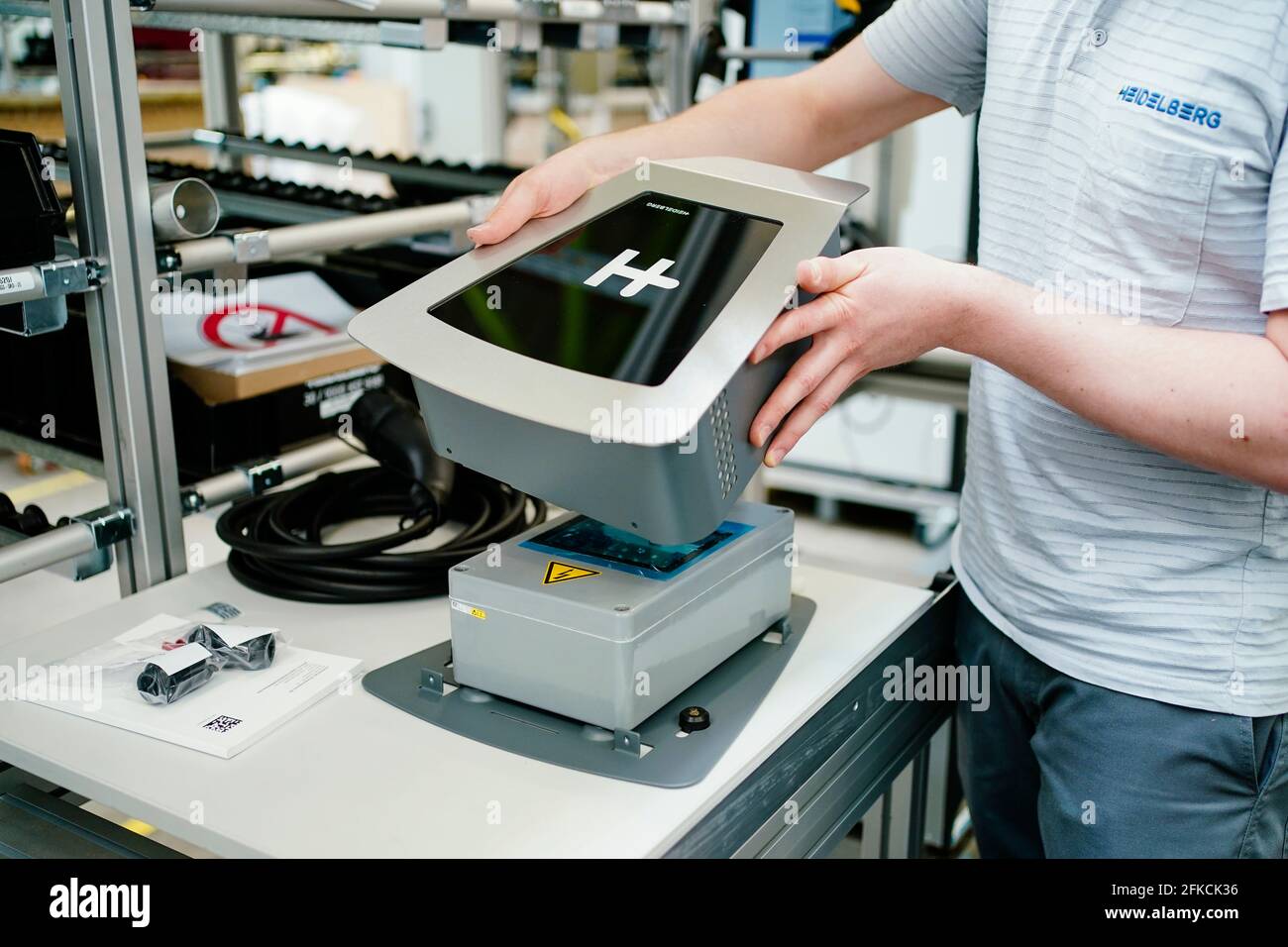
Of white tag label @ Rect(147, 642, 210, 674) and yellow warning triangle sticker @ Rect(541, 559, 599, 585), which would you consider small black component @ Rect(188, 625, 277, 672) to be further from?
yellow warning triangle sticker @ Rect(541, 559, 599, 585)

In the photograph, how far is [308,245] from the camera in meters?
1.22

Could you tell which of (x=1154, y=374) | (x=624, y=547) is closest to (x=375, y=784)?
(x=624, y=547)

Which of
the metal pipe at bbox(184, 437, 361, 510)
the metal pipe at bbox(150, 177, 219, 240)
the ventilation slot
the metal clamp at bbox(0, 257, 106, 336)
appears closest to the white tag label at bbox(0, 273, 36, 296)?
the metal clamp at bbox(0, 257, 106, 336)

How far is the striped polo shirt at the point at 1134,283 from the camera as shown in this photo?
836 millimetres

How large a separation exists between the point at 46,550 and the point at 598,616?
1.79 feet

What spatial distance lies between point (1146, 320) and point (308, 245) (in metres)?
0.81

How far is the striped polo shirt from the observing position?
836mm

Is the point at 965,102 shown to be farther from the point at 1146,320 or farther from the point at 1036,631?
the point at 1036,631

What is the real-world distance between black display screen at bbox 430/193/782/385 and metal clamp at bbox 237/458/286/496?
50 centimetres

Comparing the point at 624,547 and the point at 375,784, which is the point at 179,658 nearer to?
the point at 375,784

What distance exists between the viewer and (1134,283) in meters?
0.90

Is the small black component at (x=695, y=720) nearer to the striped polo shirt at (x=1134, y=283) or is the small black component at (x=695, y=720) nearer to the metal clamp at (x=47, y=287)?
the striped polo shirt at (x=1134, y=283)

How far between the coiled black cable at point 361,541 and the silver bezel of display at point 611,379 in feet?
1.01

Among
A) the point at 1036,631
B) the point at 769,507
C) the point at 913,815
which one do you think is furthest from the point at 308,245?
the point at 913,815
